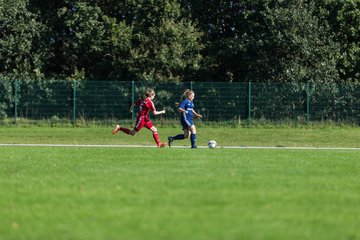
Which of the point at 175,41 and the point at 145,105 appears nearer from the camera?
the point at 145,105

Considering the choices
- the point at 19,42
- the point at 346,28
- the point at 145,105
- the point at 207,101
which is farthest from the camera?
the point at 346,28

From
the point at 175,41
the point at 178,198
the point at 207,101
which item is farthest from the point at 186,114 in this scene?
the point at 175,41

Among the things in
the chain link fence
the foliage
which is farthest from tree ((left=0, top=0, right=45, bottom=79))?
the chain link fence

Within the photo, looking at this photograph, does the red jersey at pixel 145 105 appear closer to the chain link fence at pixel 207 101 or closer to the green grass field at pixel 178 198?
the green grass field at pixel 178 198

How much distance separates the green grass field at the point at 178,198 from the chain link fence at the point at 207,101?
57.9 feet

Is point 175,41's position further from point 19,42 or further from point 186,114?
point 186,114

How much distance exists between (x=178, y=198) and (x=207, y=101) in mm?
24291

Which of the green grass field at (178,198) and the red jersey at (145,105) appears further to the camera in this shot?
the red jersey at (145,105)

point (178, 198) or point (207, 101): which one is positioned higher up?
point (207, 101)

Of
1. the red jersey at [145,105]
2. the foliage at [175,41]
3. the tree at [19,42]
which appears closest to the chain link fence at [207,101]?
the foliage at [175,41]

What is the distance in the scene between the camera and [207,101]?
32906 millimetres

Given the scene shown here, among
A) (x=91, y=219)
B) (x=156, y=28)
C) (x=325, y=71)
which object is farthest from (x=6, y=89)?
(x=91, y=219)

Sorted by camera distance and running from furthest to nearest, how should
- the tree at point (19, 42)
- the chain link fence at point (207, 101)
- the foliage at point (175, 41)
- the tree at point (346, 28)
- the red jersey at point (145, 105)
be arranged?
the tree at point (19, 42)
the tree at point (346, 28)
the foliage at point (175, 41)
the chain link fence at point (207, 101)
the red jersey at point (145, 105)

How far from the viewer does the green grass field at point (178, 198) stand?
22.6ft
